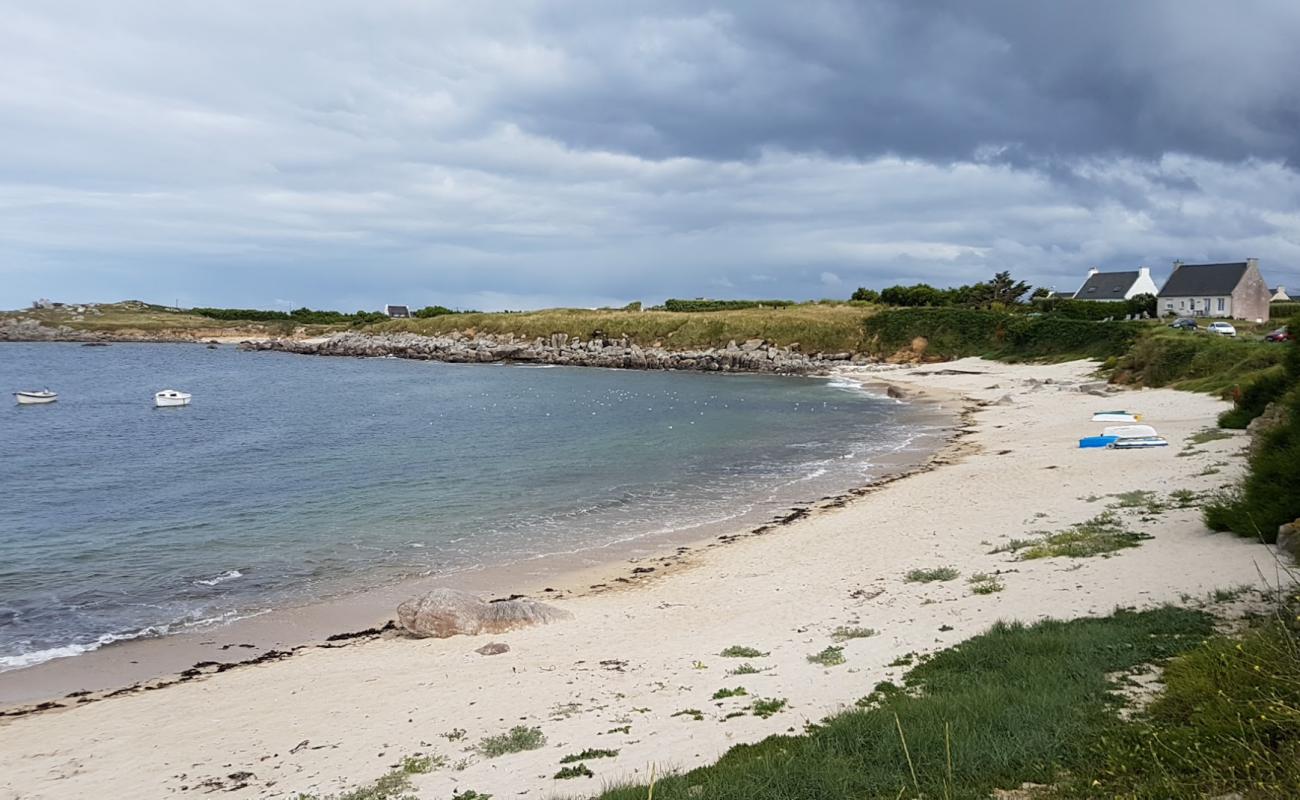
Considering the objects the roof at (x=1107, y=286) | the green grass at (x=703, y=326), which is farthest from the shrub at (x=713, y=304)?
the roof at (x=1107, y=286)

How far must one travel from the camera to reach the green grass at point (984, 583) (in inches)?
546

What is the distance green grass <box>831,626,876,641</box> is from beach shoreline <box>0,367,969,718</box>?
6541 mm

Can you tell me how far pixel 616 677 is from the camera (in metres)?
12.1

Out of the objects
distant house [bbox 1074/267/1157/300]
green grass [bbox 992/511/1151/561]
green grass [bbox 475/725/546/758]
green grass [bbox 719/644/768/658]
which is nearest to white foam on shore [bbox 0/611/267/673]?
green grass [bbox 475/725/546/758]

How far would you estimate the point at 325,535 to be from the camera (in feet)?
77.5

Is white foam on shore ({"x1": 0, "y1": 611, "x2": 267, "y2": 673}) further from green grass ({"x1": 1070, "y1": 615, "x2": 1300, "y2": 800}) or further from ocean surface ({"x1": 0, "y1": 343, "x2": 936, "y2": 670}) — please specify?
green grass ({"x1": 1070, "y1": 615, "x2": 1300, "y2": 800})

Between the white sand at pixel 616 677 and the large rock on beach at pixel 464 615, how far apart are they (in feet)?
1.09

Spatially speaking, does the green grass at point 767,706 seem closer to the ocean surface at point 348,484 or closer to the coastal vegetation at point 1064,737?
the coastal vegetation at point 1064,737

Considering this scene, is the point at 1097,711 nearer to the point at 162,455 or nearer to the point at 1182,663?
the point at 1182,663

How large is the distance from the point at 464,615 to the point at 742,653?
580cm

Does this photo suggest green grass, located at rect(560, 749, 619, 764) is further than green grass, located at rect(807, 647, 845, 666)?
No

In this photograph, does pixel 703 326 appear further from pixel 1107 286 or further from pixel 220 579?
pixel 220 579

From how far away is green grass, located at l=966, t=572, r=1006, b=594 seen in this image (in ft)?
45.5

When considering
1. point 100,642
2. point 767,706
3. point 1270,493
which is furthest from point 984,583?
point 100,642
